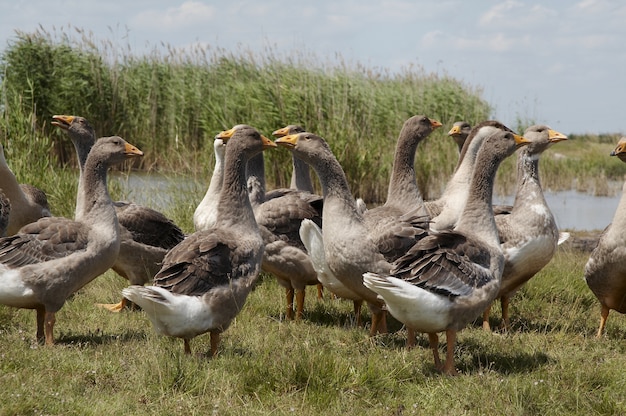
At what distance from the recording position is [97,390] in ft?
17.6

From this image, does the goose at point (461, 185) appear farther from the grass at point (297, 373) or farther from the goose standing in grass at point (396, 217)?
the grass at point (297, 373)

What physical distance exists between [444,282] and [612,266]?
2.58 m

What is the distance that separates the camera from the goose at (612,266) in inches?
292

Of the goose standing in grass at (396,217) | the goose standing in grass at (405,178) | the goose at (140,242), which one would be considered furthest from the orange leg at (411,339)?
the goose at (140,242)

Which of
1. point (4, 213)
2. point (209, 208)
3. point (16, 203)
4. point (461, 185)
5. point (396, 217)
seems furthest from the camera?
point (16, 203)

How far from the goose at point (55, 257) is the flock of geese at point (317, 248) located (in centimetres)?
1

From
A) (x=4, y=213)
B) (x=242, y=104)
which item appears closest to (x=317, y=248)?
(x=4, y=213)

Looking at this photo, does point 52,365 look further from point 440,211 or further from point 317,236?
point 440,211

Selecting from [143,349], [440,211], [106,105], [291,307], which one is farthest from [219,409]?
[106,105]

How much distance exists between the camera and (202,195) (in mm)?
12945

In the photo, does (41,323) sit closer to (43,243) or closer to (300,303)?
(43,243)

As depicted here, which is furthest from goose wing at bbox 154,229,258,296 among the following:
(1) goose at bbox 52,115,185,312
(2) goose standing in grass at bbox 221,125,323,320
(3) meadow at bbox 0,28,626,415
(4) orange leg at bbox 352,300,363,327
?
(1) goose at bbox 52,115,185,312

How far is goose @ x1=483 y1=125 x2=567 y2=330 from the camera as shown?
7719 mm

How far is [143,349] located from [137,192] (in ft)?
28.4
